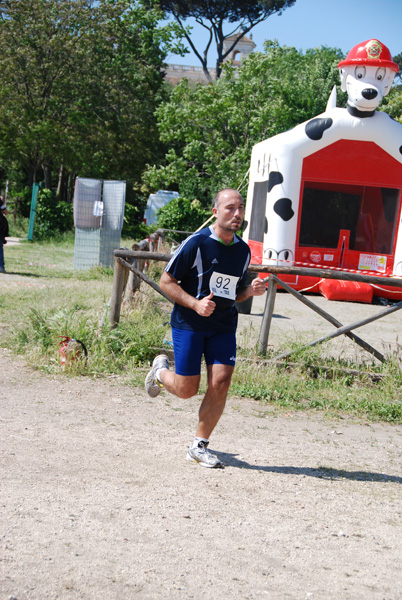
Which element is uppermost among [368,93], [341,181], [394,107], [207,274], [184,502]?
[394,107]

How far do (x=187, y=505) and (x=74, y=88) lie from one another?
28368 millimetres

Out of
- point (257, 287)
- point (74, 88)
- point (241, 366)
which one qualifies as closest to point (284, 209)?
point (241, 366)

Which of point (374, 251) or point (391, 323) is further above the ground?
point (374, 251)

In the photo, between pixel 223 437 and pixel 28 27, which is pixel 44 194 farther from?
pixel 223 437

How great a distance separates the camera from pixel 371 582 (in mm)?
3158

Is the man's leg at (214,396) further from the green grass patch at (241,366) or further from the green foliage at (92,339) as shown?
the green foliage at (92,339)

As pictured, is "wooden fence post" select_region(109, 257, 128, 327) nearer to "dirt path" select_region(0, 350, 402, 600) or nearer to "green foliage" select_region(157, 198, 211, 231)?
"dirt path" select_region(0, 350, 402, 600)

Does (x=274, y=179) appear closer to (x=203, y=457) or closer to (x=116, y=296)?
(x=116, y=296)

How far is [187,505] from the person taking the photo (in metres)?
3.93

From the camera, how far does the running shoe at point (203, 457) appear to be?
461 cm

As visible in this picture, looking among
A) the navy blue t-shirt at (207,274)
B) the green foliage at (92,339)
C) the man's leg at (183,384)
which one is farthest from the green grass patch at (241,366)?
the navy blue t-shirt at (207,274)

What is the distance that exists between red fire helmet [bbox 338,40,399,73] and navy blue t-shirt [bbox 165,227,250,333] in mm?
11356

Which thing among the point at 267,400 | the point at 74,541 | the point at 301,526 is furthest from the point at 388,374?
the point at 74,541

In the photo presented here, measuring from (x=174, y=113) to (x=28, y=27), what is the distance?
7011mm
